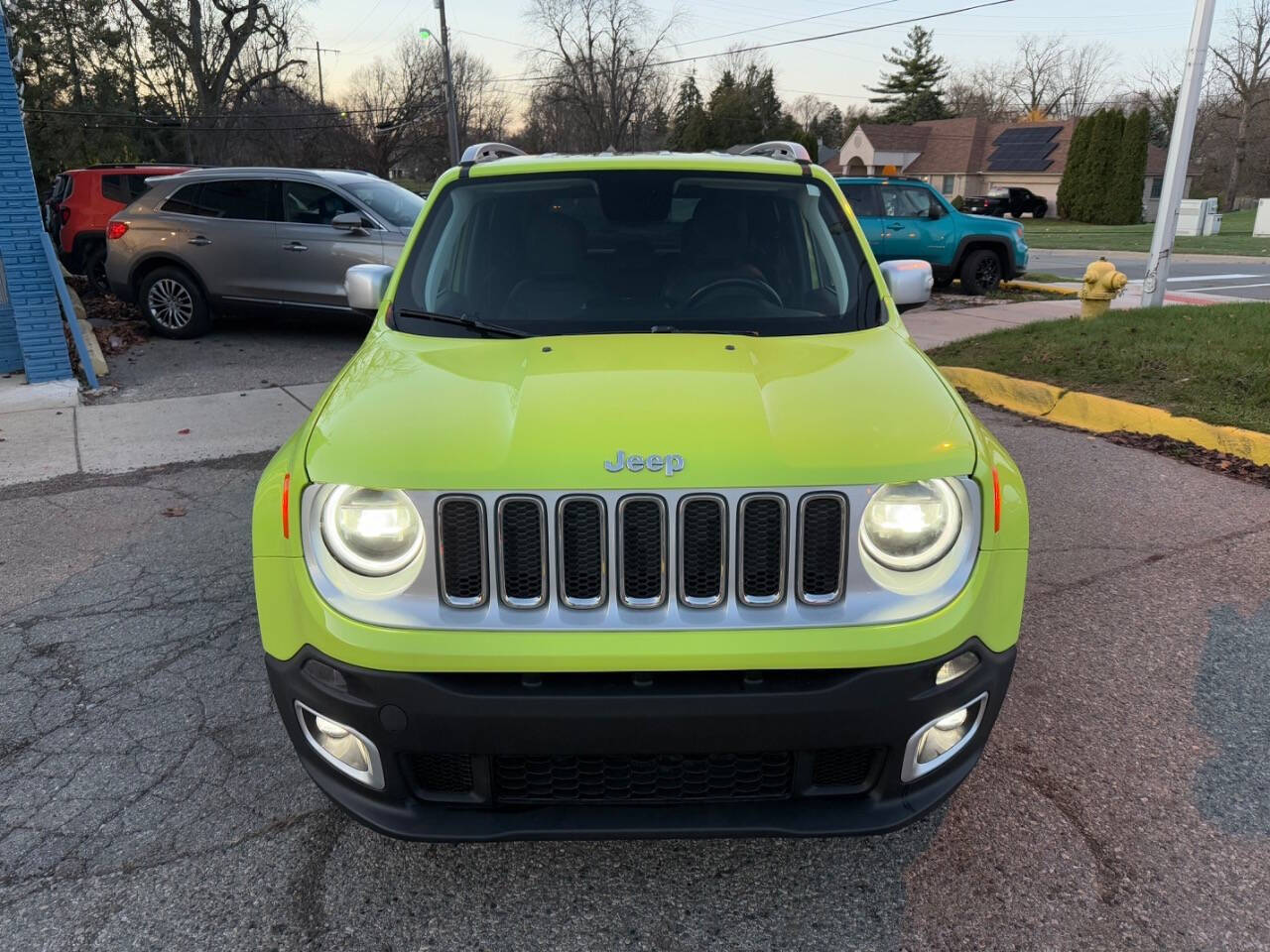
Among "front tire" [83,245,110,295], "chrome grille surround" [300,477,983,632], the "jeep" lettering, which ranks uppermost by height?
the "jeep" lettering

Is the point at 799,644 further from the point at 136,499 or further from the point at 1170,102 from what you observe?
the point at 1170,102

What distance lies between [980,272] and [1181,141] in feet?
19.4

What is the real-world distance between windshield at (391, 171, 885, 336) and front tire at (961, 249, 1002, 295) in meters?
12.3

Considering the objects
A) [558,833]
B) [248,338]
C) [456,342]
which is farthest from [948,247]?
[558,833]

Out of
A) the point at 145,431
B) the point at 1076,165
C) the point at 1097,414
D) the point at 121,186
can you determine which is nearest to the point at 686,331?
the point at 1097,414

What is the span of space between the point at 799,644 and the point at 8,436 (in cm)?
722

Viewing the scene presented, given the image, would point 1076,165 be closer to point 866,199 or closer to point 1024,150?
point 1024,150

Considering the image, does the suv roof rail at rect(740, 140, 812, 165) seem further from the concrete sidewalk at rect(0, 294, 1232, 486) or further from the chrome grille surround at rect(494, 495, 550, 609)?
the concrete sidewalk at rect(0, 294, 1232, 486)

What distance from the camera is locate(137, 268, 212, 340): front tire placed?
10508mm

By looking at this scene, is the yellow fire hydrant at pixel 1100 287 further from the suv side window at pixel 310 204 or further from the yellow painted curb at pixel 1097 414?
the suv side window at pixel 310 204

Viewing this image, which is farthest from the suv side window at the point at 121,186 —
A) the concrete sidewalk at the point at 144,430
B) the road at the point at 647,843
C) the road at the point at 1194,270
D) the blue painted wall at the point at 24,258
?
the road at the point at 1194,270

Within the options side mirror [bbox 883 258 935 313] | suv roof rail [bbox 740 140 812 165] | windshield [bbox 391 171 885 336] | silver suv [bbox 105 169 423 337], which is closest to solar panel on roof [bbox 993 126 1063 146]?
silver suv [bbox 105 169 423 337]

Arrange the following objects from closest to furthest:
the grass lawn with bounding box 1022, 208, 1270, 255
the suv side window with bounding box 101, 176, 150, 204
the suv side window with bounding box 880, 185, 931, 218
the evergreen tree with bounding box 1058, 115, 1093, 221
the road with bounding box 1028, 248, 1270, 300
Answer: the suv side window with bounding box 101, 176, 150, 204 → the suv side window with bounding box 880, 185, 931, 218 → the road with bounding box 1028, 248, 1270, 300 → the grass lawn with bounding box 1022, 208, 1270, 255 → the evergreen tree with bounding box 1058, 115, 1093, 221

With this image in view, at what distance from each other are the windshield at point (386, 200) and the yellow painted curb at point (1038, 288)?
33.3 ft
